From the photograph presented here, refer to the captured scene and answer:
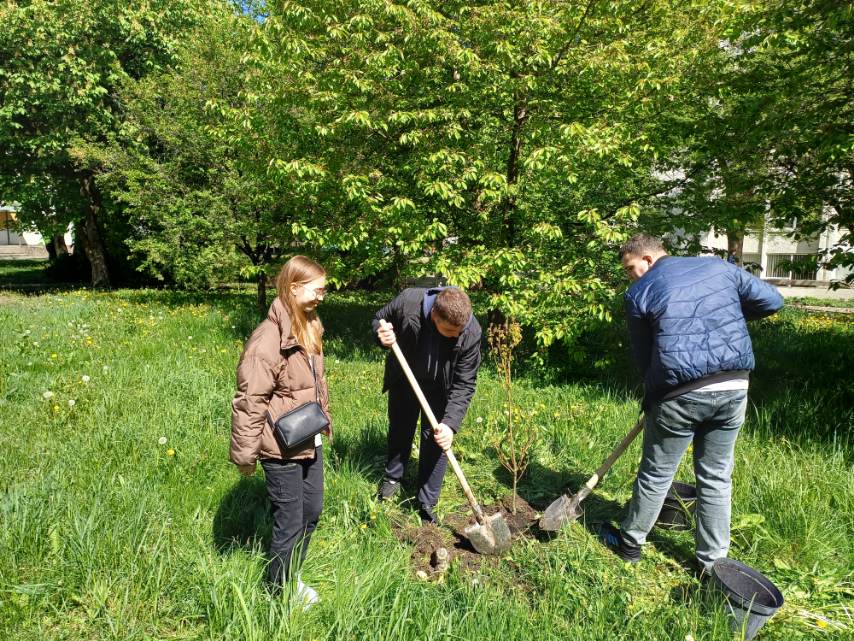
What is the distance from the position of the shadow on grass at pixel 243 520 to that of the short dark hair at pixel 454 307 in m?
1.59

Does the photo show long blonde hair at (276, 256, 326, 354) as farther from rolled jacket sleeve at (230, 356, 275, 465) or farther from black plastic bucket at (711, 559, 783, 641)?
black plastic bucket at (711, 559, 783, 641)

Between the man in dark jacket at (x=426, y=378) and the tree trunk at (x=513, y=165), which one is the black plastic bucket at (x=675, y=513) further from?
the tree trunk at (x=513, y=165)

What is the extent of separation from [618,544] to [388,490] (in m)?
1.53

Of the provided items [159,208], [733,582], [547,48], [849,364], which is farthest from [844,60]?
[159,208]

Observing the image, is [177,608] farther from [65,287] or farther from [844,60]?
[65,287]

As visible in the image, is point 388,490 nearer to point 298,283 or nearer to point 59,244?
point 298,283

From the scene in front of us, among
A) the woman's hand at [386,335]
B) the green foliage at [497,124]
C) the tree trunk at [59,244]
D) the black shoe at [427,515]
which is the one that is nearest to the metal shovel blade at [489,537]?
the black shoe at [427,515]

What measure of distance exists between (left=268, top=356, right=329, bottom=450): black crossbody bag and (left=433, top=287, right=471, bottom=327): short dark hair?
904 millimetres

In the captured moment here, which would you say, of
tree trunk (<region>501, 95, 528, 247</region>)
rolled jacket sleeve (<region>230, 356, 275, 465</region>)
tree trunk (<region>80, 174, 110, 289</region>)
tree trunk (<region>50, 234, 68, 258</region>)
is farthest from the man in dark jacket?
tree trunk (<region>50, 234, 68, 258</region>)

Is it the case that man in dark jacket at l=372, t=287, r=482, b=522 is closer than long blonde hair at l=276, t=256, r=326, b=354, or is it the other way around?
long blonde hair at l=276, t=256, r=326, b=354

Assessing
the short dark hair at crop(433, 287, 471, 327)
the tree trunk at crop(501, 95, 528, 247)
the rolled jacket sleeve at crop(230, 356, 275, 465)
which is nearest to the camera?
the rolled jacket sleeve at crop(230, 356, 275, 465)

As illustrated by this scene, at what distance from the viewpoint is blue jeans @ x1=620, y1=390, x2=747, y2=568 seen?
Answer: 2834 mm

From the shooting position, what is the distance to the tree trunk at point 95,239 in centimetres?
1622

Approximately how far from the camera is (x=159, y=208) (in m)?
11.6
